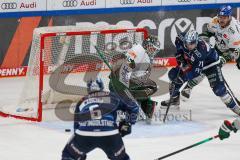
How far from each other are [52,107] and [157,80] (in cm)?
231

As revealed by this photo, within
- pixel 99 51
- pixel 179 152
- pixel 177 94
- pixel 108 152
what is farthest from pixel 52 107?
pixel 108 152

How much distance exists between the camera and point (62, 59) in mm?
12008

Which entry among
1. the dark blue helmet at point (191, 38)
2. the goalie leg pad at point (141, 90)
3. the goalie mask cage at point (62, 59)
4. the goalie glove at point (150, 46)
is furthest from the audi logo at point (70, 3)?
the dark blue helmet at point (191, 38)

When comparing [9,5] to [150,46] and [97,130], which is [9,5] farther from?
[97,130]

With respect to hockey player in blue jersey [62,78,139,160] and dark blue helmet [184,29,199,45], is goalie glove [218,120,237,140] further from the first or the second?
dark blue helmet [184,29,199,45]

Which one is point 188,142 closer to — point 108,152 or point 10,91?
point 108,152

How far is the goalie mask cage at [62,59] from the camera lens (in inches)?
459

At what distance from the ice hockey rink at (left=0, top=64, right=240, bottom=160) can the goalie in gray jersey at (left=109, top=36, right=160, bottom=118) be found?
335mm

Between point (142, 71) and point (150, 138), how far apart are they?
95 cm

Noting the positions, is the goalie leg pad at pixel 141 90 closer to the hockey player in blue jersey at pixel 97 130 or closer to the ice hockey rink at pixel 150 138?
the ice hockey rink at pixel 150 138

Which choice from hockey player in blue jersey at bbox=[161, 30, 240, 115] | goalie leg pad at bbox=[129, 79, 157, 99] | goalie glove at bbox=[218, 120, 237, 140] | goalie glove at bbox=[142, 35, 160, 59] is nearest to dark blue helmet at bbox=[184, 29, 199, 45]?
hockey player in blue jersey at bbox=[161, 30, 240, 115]

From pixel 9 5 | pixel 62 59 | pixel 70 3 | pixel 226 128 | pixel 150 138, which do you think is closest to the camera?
pixel 226 128

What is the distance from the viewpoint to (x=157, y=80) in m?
13.7

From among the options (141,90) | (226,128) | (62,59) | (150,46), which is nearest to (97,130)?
(226,128)
